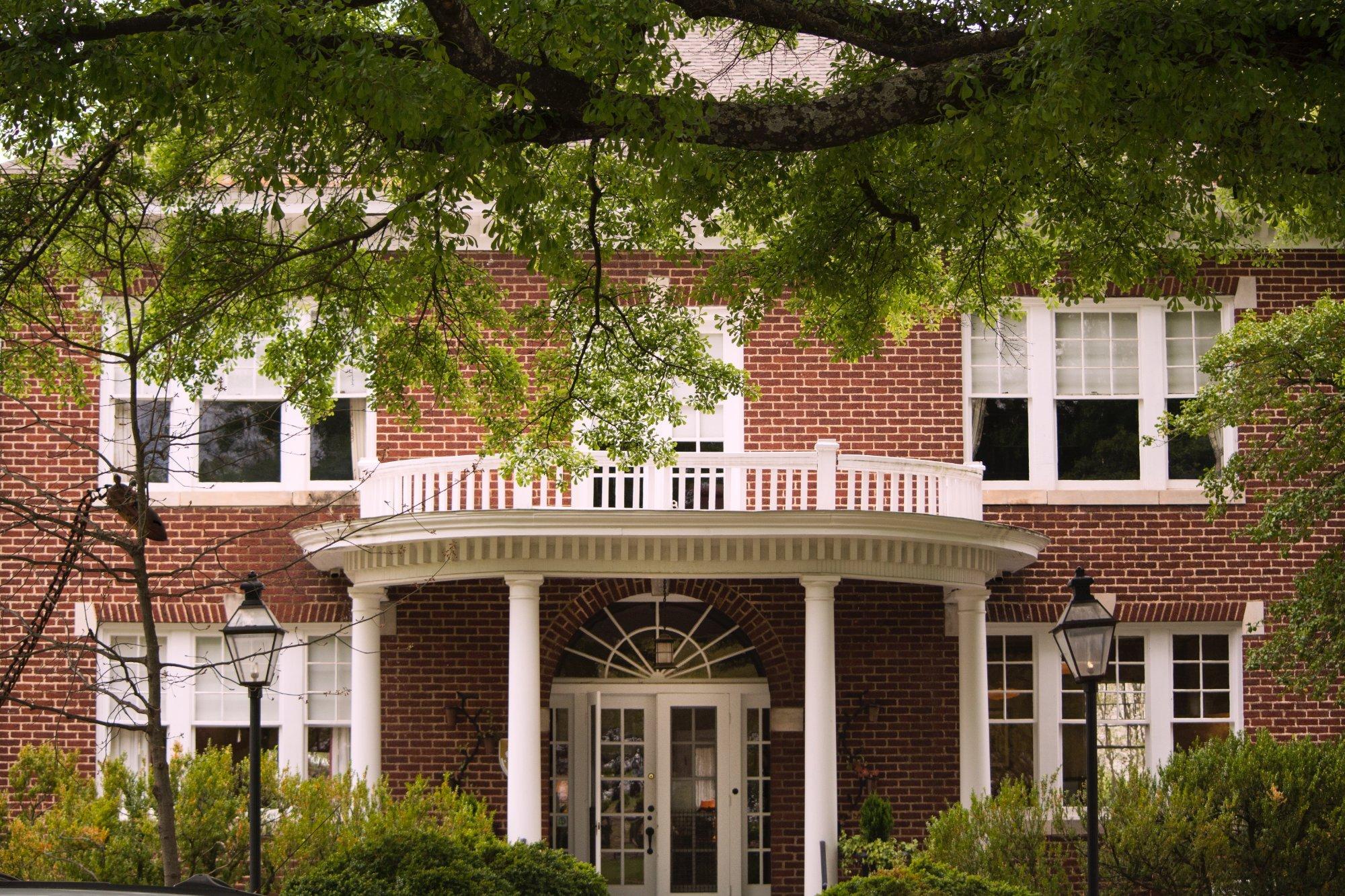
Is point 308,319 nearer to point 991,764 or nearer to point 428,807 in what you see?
point 428,807

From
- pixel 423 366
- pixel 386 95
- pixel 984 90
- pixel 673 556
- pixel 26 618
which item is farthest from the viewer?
pixel 26 618

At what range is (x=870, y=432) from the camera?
1809 centimetres

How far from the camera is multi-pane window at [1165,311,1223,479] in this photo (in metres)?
18.2

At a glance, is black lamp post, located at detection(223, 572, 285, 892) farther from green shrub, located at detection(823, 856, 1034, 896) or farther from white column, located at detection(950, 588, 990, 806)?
white column, located at detection(950, 588, 990, 806)

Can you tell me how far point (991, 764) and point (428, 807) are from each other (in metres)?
6.08

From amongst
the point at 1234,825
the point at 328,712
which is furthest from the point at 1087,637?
the point at 328,712

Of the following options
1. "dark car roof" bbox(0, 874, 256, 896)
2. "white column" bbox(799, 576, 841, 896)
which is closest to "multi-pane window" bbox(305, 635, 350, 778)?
"white column" bbox(799, 576, 841, 896)

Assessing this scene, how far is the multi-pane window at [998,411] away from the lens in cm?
1820

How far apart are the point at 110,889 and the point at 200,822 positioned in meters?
9.12

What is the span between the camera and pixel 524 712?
15.4 m

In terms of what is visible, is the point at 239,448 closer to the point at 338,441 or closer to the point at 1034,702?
the point at 338,441

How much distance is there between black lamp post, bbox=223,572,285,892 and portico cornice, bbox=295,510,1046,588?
9.41 feet

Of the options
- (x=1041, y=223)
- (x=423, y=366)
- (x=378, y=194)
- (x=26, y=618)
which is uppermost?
(x=378, y=194)

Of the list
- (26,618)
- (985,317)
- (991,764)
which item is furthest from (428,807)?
(985,317)
